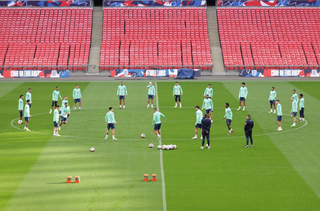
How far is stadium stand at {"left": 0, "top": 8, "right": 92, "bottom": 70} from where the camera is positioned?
2454 inches

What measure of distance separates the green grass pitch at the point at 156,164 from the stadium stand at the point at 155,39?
26510 millimetres

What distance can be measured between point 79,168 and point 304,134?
580 inches

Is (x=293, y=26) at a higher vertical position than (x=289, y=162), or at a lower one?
higher

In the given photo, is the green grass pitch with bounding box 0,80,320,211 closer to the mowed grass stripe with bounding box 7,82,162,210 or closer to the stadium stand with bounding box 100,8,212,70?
the mowed grass stripe with bounding box 7,82,162,210

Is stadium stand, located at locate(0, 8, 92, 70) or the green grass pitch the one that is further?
stadium stand, located at locate(0, 8, 92, 70)

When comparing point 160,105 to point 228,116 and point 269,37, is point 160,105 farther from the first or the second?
point 269,37

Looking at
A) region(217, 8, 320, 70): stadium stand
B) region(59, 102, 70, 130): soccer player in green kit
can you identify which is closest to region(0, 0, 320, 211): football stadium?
region(217, 8, 320, 70): stadium stand

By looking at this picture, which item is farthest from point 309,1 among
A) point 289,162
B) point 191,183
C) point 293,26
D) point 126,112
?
point 191,183

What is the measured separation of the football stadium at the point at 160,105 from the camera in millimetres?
18422

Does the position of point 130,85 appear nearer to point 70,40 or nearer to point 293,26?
point 70,40

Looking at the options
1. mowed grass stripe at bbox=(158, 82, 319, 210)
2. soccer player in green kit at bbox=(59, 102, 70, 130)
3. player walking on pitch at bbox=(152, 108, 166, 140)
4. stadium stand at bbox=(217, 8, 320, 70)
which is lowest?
mowed grass stripe at bbox=(158, 82, 319, 210)

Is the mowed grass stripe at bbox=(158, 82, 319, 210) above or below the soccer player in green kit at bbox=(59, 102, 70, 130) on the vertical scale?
below

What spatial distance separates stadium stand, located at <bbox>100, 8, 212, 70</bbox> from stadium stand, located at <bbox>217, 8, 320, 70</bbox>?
361 centimetres

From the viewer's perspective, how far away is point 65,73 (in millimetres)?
57438
